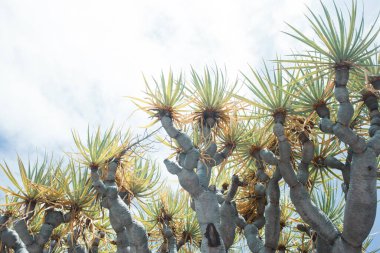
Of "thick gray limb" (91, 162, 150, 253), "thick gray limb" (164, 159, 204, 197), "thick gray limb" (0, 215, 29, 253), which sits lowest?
"thick gray limb" (0, 215, 29, 253)

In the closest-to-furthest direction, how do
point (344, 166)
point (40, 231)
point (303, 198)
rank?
point (303, 198), point (344, 166), point (40, 231)

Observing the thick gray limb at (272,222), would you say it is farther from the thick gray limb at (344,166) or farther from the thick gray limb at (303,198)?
the thick gray limb at (344,166)

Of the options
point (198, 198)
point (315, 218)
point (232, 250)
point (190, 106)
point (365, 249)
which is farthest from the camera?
point (232, 250)

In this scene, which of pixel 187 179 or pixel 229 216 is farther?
pixel 229 216

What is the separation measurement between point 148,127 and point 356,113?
2.03 m

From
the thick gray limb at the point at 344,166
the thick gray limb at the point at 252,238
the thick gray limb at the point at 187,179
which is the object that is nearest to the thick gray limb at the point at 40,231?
the thick gray limb at the point at 187,179

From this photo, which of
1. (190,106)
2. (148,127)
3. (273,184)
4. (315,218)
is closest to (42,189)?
(148,127)

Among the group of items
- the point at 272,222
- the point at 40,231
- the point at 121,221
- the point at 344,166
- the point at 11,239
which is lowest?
the point at 11,239

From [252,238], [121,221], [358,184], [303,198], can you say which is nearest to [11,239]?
[121,221]

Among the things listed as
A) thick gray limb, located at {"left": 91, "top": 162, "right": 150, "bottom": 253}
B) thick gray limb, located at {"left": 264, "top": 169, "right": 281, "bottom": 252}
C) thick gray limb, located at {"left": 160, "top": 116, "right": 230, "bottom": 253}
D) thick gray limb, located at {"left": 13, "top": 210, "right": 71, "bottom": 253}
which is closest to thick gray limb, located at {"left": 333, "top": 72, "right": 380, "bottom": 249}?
thick gray limb, located at {"left": 264, "top": 169, "right": 281, "bottom": 252}

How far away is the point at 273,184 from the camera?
159 inches

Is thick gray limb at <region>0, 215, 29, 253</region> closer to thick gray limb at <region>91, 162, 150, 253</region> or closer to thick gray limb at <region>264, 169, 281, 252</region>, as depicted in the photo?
thick gray limb at <region>91, 162, 150, 253</region>

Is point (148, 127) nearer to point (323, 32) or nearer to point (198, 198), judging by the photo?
point (198, 198)

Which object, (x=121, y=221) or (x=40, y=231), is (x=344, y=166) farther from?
(x=40, y=231)
